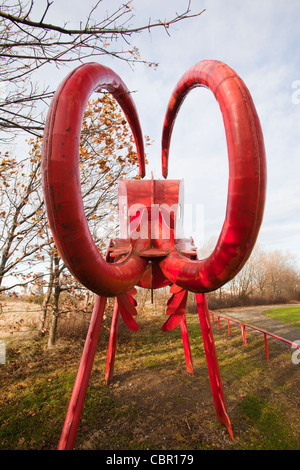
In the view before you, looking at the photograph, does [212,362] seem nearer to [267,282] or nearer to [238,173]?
[238,173]

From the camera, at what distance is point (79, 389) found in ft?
10.2

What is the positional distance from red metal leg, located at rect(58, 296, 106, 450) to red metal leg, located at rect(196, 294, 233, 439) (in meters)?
1.61

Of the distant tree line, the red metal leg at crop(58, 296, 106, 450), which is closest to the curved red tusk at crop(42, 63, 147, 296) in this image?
the red metal leg at crop(58, 296, 106, 450)

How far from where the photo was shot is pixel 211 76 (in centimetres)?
179

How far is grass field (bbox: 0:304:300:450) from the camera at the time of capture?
385 centimetres

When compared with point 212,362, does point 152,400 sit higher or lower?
lower

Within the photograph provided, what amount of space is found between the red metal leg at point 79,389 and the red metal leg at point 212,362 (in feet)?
5.28

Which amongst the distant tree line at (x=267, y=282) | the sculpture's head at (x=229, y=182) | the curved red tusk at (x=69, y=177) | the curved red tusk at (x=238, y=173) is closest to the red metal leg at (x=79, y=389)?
the sculpture's head at (x=229, y=182)

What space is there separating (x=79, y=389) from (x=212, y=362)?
1964 millimetres

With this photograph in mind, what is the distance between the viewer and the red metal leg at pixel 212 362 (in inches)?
146

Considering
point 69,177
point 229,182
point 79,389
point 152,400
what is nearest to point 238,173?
point 229,182

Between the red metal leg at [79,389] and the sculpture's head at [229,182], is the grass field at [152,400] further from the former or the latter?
the sculpture's head at [229,182]

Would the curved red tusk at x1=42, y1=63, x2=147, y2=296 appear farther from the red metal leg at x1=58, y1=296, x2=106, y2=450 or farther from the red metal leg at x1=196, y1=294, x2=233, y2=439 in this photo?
the red metal leg at x1=196, y1=294, x2=233, y2=439
